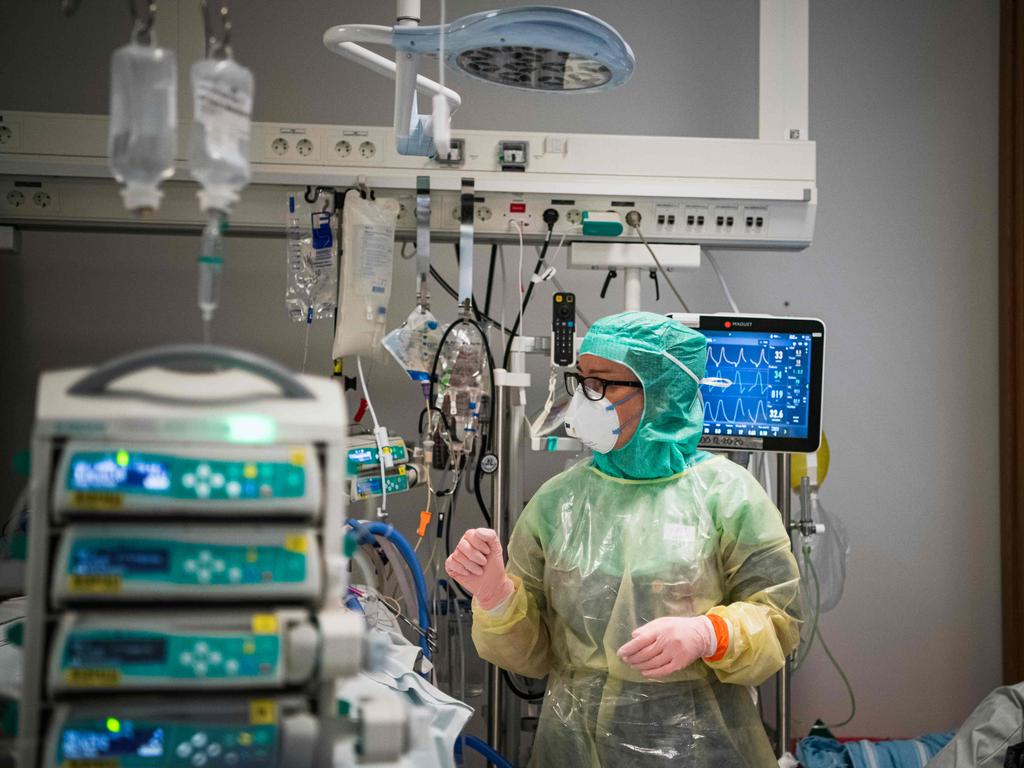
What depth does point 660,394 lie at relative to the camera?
2.12 meters

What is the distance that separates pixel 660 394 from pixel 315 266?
117cm

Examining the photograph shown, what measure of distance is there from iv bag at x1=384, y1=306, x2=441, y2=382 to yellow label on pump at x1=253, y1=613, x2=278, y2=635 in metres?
1.74

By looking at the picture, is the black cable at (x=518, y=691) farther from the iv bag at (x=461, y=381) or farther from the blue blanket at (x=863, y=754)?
the blue blanket at (x=863, y=754)

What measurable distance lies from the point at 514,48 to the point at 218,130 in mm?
671

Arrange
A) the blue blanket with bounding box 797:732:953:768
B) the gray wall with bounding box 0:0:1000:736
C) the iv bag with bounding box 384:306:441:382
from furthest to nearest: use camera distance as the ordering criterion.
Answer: the gray wall with bounding box 0:0:1000:736 → the blue blanket with bounding box 797:732:953:768 → the iv bag with bounding box 384:306:441:382

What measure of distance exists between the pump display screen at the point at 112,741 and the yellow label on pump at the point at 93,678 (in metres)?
0.04

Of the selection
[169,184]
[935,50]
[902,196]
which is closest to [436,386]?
[169,184]

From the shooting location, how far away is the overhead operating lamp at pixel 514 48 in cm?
153

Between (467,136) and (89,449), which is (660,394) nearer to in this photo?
(467,136)

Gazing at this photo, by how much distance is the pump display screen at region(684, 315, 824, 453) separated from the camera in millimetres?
2586

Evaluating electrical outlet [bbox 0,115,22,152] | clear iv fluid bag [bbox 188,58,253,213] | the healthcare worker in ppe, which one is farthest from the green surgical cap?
electrical outlet [bbox 0,115,22,152]

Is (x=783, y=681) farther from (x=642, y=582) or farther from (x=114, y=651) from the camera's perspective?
(x=114, y=651)

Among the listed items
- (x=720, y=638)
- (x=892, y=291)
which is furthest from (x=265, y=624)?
(x=892, y=291)

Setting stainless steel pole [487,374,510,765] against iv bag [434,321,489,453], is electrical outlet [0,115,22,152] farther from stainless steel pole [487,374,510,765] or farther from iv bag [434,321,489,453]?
stainless steel pole [487,374,510,765]
